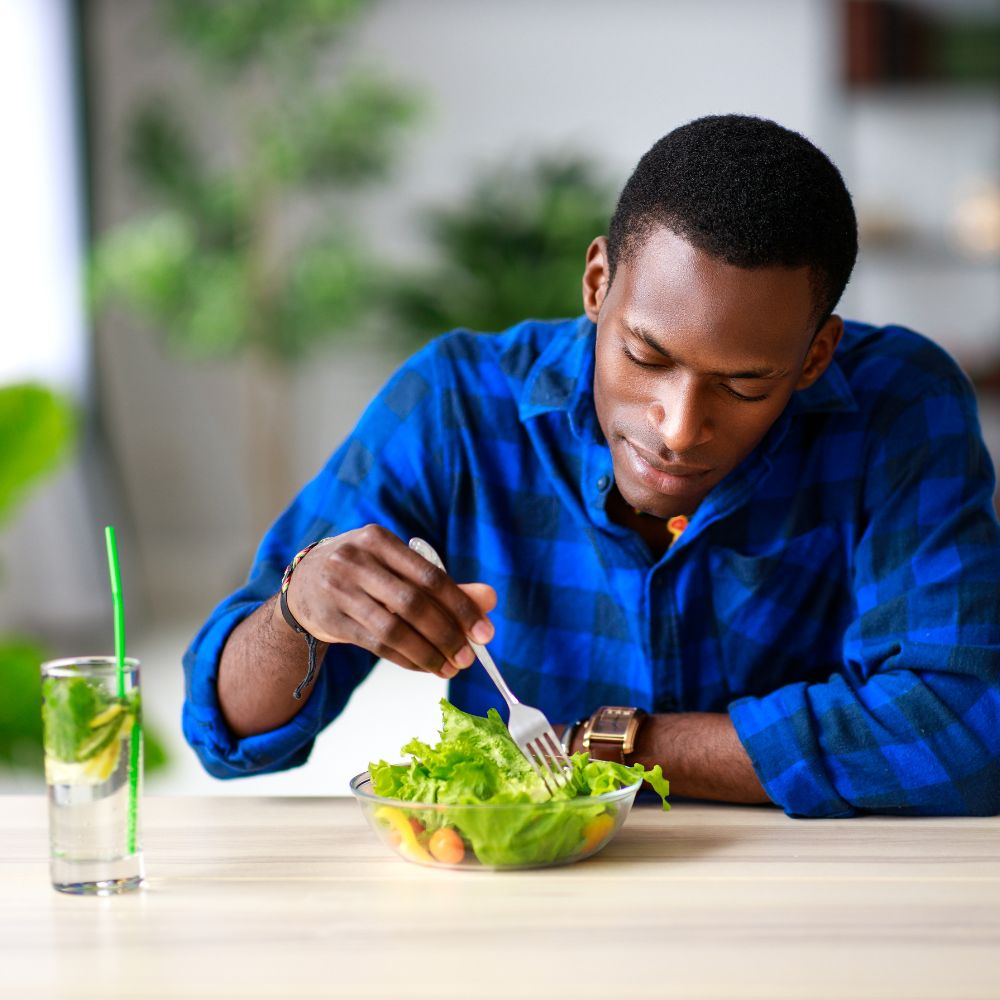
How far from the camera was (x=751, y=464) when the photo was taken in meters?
1.48

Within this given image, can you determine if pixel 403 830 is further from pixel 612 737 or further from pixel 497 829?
pixel 612 737

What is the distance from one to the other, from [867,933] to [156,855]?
1.82 ft

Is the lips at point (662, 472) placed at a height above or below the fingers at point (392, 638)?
above

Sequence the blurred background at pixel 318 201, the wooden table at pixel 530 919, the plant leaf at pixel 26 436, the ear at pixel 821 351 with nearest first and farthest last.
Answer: the wooden table at pixel 530 919
the ear at pixel 821 351
the plant leaf at pixel 26 436
the blurred background at pixel 318 201

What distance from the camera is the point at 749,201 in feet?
4.13

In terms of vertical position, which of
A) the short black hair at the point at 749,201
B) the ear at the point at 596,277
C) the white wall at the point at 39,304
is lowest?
the white wall at the point at 39,304

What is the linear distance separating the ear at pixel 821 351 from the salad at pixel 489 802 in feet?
1.50

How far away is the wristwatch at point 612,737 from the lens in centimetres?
132

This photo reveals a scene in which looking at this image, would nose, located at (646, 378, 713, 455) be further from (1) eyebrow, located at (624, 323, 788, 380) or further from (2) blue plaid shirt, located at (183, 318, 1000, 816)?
(2) blue plaid shirt, located at (183, 318, 1000, 816)

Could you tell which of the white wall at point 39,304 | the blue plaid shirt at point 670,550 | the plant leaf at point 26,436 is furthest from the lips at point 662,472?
the white wall at point 39,304

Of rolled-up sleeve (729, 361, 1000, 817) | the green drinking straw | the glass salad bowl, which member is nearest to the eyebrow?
rolled-up sleeve (729, 361, 1000, 817)

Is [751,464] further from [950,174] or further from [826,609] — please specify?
[950,174]

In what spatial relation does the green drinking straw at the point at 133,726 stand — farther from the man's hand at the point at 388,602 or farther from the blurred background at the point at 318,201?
the blurred background at the point at 318,201

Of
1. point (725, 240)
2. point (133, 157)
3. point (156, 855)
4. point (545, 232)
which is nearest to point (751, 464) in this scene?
point (725, 240)
